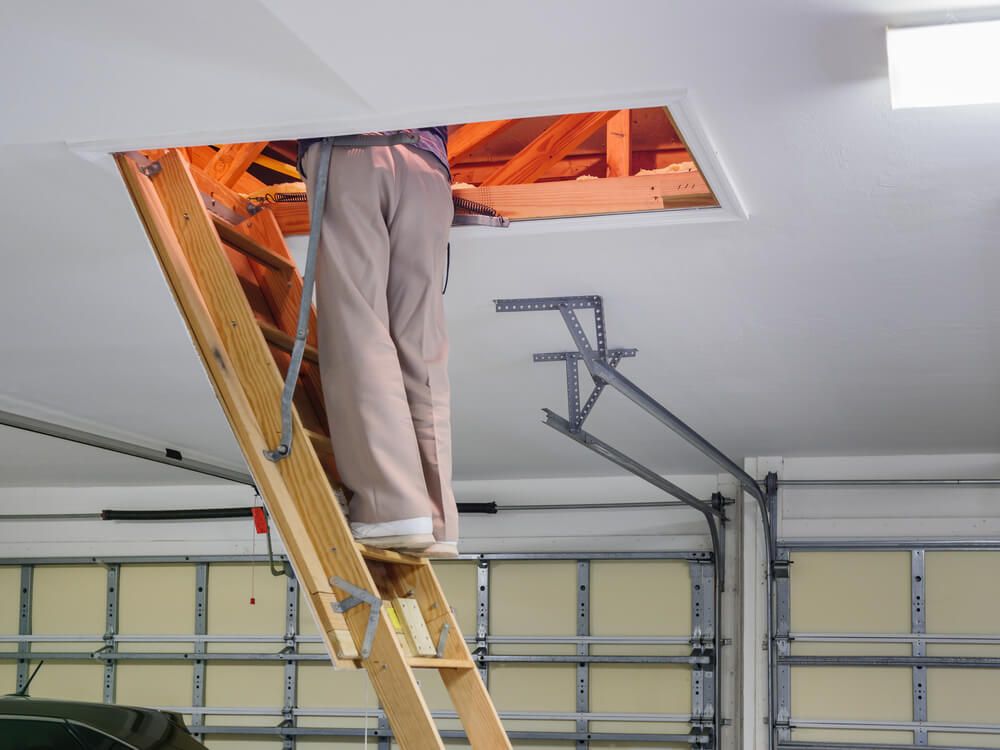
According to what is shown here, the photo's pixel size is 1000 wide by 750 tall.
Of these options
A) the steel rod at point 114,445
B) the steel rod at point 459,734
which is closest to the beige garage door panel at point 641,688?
the steel rod at point 459,734

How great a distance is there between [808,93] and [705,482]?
5.84 m

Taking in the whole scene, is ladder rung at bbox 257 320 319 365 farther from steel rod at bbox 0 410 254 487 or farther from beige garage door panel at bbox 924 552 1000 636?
beige garage door panel at bbox 924 552 1000 636

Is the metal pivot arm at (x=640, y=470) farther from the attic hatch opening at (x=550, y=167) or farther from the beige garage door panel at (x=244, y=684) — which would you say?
the beige garage door panel at (x=244, y=684)

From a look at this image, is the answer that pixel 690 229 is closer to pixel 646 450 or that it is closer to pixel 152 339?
pixel 152 339

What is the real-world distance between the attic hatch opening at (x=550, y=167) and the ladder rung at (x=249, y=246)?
228 mm

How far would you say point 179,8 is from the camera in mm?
2504

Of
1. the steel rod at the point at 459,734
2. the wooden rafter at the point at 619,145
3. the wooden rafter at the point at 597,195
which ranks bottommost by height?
the steel rod at the point at 459,734

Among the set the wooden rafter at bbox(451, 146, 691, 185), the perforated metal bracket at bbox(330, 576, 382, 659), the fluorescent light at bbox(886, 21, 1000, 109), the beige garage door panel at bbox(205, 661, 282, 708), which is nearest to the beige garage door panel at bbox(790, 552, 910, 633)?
the wooden rafter at bbox(451, 146, 691, 185)

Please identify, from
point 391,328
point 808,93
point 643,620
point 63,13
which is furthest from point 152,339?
point 643,620

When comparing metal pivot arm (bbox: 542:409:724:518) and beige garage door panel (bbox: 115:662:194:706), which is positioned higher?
metal pivot arm (bbox: 542:409:724:518)

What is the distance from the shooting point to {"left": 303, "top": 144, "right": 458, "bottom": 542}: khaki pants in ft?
9.88

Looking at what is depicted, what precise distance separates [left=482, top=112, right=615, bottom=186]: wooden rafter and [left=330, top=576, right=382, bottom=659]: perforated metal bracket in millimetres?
1852

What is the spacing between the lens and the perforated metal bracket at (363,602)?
2.88 meters

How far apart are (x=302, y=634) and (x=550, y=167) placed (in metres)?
5.58
